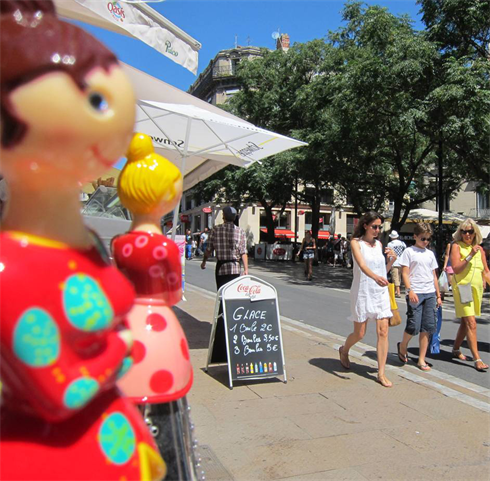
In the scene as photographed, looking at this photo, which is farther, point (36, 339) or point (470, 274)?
point (470, 274)

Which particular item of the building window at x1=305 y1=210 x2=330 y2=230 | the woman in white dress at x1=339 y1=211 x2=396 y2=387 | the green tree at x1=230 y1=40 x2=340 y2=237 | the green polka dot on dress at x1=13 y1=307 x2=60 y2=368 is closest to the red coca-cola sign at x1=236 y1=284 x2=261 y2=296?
the woman in white dress at x1=339 y1=211 x2=396 y2=387

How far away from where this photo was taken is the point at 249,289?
523 cm

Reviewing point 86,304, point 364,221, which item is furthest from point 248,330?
point 86,304

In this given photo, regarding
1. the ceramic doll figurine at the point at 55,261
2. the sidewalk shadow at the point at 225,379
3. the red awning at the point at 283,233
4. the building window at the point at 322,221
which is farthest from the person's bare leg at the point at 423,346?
the building window at the point at 322,221

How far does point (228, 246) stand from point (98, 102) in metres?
4.80

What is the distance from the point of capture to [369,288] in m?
5.18

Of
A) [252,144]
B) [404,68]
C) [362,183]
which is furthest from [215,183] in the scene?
[252,144]

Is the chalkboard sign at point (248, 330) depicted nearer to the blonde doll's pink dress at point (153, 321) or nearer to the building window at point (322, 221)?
the blonde doll's pink dress at point (153, 321)

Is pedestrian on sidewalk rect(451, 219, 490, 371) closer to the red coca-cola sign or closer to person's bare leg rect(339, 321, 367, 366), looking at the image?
person's bare leg rect(339, 321, 367, 366)

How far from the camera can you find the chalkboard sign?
5.00 m

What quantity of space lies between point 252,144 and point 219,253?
1.68m

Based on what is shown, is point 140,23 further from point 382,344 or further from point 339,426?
point 382,344

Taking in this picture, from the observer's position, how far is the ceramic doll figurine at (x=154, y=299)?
1.86 m

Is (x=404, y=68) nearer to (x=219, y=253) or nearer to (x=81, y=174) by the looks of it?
(x=219, y=253)
